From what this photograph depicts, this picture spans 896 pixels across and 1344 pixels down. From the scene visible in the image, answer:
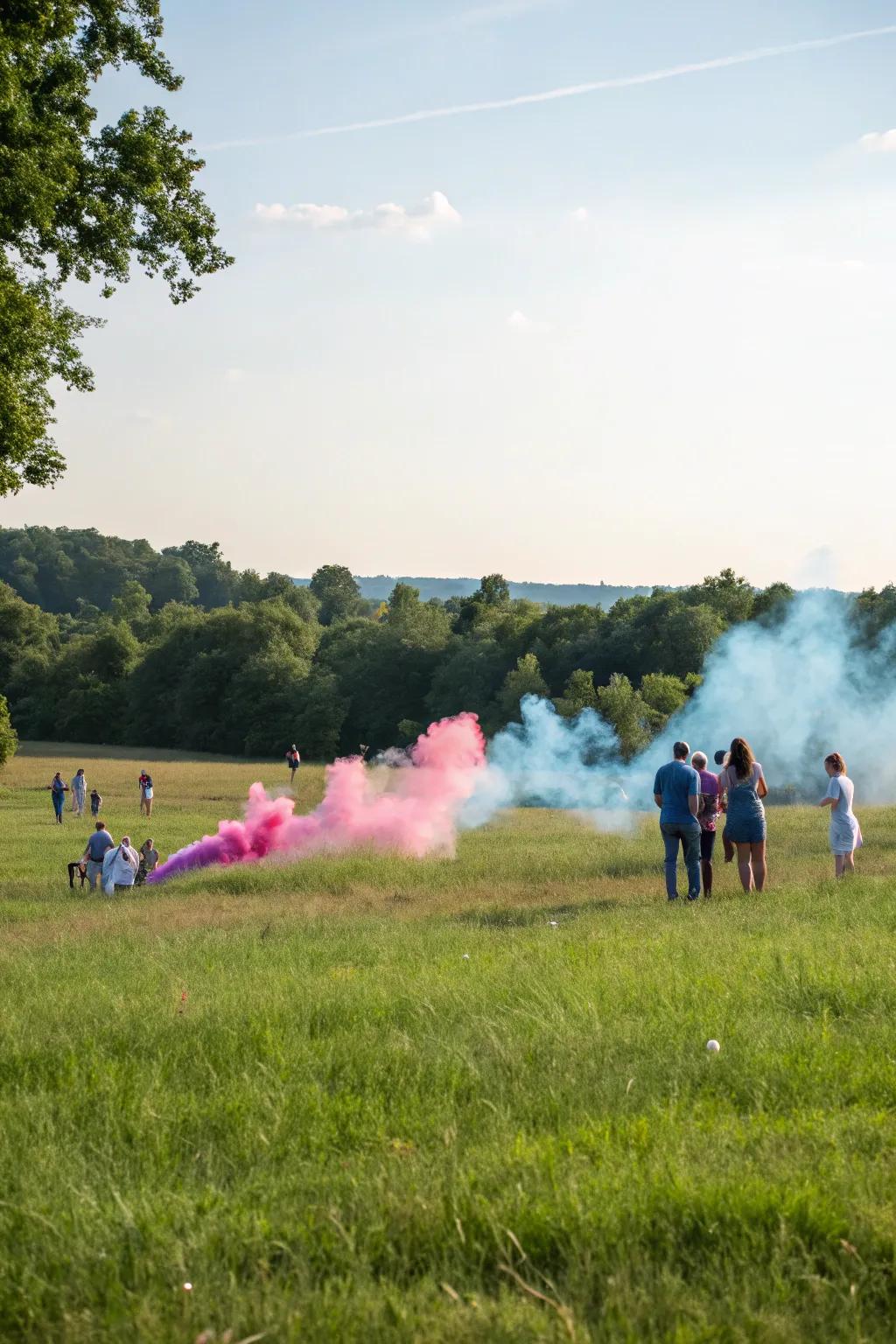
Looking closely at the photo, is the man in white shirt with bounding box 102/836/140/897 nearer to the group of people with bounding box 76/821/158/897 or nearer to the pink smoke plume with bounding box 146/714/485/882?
the group of people with bounding box 76/821/158/897

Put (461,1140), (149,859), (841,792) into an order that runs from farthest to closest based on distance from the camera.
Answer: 1. (149,859)
2. (841,792)
3. (461,1140)

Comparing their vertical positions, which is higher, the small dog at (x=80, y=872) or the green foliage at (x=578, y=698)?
the green foliage at (x=578, y=698)

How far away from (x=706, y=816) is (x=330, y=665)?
249 ft

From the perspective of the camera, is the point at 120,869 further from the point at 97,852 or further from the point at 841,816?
the point at 841,816

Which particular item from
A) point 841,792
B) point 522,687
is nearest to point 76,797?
point 841,792

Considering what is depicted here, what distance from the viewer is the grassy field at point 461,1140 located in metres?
3.88

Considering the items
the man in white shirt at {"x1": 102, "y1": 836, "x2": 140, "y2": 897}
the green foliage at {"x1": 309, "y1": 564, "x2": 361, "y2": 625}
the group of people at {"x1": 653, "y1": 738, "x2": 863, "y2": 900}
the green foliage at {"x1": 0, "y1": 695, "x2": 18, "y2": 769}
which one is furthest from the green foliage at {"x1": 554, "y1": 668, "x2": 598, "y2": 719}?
the green foliage at {"x1": 309, "y1": 564, "x2": 361, "y2": 625}

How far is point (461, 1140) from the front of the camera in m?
5.30

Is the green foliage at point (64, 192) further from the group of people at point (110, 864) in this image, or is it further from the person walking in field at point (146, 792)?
the person walking in field at point (146, 792)

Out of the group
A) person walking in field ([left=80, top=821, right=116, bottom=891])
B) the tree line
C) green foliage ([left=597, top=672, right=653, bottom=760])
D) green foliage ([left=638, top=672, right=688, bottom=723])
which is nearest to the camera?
person walking in field ([left=80, top=821, right=116, bottom=891])

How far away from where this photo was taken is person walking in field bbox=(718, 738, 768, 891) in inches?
564

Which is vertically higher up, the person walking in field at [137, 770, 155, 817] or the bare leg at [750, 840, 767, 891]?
the bare leg at [750, 840, 767, 891]

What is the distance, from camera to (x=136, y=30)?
18281 millimetres

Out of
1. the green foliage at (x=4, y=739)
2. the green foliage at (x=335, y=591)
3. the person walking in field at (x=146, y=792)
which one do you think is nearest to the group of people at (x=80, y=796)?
the person walking in field at (x=146, y=792)
